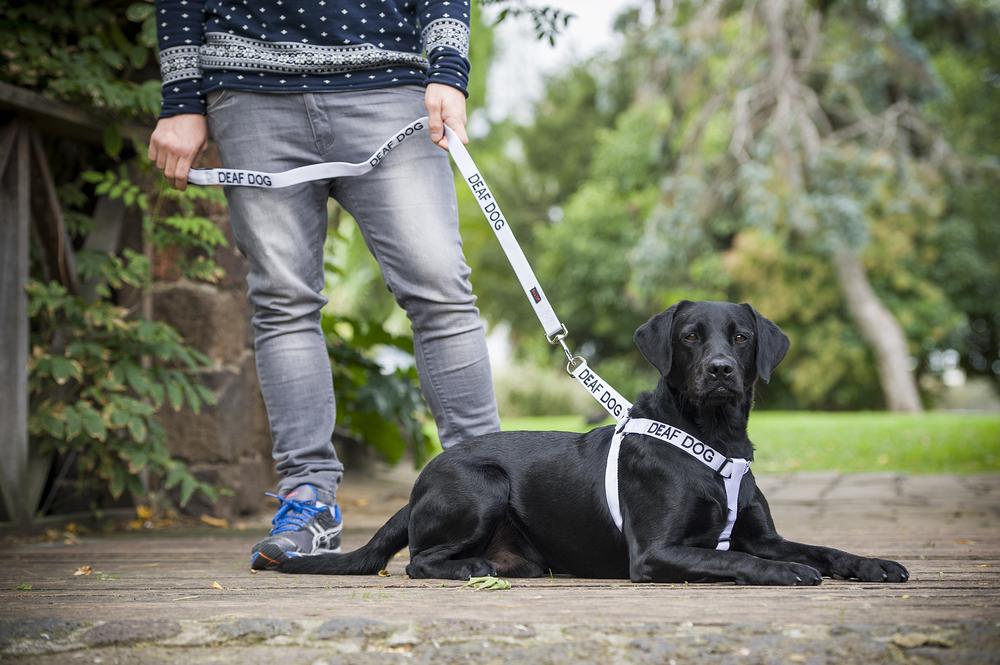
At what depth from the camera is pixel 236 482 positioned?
5750 mm

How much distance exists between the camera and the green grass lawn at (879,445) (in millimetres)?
10750

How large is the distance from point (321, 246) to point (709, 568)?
1.67m

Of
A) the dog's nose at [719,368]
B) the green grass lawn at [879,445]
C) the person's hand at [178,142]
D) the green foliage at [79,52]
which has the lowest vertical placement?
the green grass lawn at [879,445]

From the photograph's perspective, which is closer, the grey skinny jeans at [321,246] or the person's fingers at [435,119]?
the person's fingers at [435,119]

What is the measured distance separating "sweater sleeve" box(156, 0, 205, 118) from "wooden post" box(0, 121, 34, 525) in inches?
64.3

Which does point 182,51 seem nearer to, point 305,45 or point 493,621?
point 305,45

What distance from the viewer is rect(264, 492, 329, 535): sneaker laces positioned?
364 cm

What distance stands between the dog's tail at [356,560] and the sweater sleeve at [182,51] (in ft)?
4.93

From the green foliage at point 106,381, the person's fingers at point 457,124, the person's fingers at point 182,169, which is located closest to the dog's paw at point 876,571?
the person's fingers at point 457,124

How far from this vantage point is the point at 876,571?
118 inches

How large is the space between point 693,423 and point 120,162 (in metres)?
3.58

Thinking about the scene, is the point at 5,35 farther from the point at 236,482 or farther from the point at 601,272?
the point at 601,272

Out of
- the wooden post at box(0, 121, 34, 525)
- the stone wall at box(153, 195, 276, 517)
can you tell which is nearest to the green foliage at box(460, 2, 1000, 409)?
the stone wall at box(153, 195, 276, 517)

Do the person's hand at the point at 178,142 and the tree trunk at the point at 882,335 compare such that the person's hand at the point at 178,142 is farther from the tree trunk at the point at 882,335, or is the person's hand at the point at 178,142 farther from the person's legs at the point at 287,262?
the tree trunk at the point at 882,335
